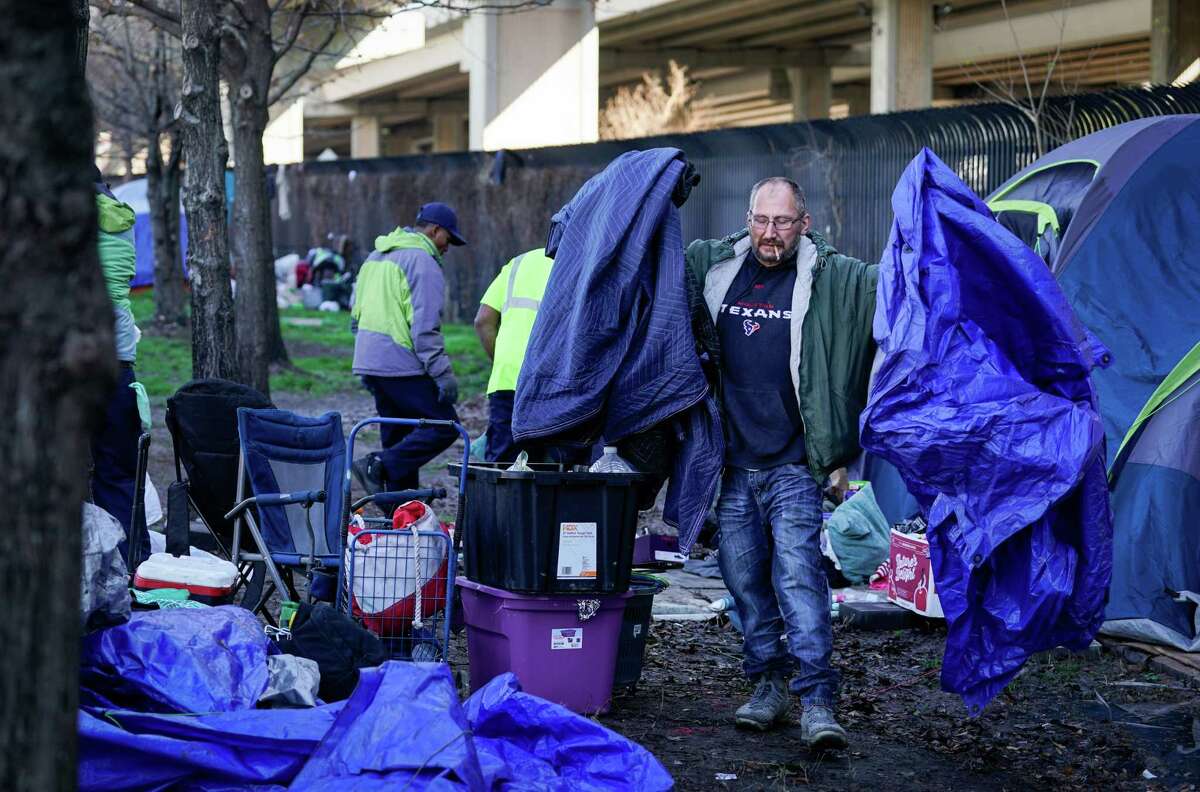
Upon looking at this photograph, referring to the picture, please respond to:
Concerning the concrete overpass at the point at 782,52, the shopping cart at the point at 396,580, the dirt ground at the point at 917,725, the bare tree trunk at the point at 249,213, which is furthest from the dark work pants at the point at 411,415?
the concrete overpass at the point at 782,52

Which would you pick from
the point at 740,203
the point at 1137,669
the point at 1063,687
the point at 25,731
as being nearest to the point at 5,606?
the point at 25,731

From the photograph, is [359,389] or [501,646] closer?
[501,646]

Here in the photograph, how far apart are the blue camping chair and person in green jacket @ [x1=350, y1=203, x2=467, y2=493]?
7.61 ft

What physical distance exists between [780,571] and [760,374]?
70 centimetres

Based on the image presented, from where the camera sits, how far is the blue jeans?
17.8 ft

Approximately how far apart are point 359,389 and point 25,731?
49.6 ft

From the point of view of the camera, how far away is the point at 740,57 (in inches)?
1329

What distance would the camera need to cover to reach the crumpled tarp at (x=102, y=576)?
14.8ft

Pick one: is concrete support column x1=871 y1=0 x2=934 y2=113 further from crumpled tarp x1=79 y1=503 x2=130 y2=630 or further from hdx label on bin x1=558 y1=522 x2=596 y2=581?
crumpled tarp x1=79 y1=503 x2=130 y2=630

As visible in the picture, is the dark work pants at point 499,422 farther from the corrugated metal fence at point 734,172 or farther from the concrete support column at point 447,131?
the concrete support column at point 447,131

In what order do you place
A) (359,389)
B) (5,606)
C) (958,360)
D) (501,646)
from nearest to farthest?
(5,606) < (958,360) < (501,646) < (359,389)

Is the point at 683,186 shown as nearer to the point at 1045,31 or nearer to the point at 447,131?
the point at 1045,31

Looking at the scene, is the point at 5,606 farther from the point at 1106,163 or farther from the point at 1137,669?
the point at 1106,163

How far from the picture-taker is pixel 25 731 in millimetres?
2342
